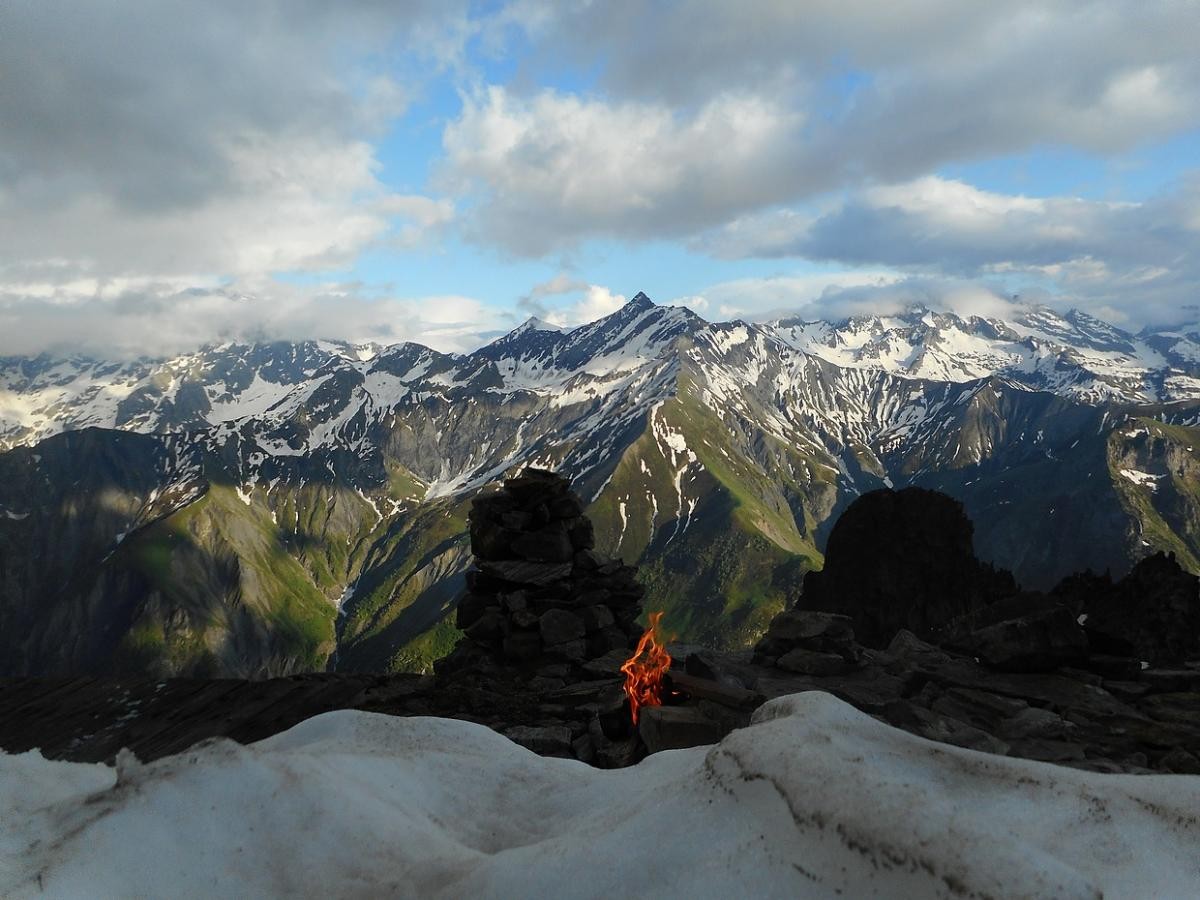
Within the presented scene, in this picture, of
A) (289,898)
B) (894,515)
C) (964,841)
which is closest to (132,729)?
(289,898)

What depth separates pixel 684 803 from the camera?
482 centimetres

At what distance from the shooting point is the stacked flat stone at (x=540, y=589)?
1038 inches

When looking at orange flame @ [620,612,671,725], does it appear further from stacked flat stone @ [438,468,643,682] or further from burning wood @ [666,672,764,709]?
stacked flat stone @ [438,468,643,682]

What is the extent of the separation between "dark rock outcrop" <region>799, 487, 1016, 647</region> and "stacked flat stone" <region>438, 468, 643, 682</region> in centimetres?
2133

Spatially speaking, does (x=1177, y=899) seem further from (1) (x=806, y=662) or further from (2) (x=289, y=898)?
(1) (x=806, y=662)

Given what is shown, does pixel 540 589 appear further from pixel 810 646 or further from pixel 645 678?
pixel 810 646

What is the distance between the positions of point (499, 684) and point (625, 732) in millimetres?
6596

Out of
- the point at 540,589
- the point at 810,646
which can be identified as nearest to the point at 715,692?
the point at 810,646

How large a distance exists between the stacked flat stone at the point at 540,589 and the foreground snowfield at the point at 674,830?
743 inches

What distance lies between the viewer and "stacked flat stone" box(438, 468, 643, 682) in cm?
2636

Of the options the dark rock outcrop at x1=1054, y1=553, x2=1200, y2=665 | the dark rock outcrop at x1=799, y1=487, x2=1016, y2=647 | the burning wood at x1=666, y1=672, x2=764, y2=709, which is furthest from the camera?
the dark rock outcrop at x1=799, y1=487, x2=1016, y2=647

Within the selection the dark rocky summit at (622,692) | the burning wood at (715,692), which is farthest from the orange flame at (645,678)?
the dark rocky summit at (622,692)

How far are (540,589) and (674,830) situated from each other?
79.7 ft

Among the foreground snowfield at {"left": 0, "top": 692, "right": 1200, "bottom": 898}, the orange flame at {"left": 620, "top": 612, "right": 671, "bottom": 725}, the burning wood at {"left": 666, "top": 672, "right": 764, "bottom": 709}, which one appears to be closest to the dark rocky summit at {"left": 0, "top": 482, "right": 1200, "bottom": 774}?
the burning wood at {"left": 666, "top": 672, "right": 764, "bottom": 709}
